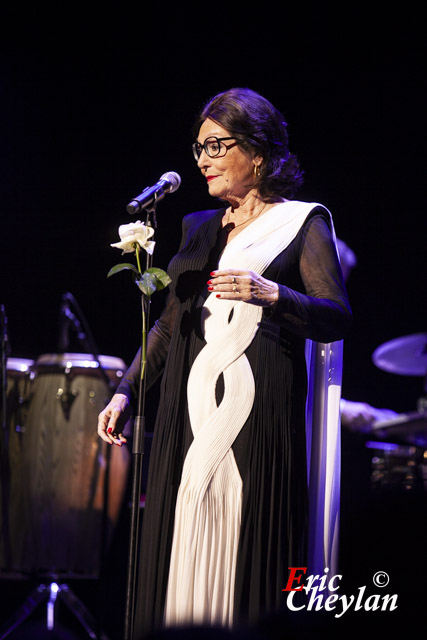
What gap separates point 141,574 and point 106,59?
3473 millimetres

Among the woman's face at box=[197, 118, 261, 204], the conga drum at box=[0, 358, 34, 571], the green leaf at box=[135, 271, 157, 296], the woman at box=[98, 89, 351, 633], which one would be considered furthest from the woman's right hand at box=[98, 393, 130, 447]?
the conga drum at box=[0, 358, 34, 571]

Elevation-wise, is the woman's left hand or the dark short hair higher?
the dark short hair

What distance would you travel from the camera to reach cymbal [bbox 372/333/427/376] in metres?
→ 4.88

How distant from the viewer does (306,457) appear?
2146 mm

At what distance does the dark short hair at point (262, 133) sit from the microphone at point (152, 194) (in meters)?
0.25

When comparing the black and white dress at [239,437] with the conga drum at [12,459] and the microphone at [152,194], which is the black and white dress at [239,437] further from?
the conga drum at [12,459]

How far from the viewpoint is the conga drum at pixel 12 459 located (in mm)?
4031

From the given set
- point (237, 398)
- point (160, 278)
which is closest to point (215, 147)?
point (160, 278)

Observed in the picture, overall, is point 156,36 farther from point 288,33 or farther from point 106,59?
point 288,33

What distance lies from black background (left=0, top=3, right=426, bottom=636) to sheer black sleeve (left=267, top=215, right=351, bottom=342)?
223 centimetres

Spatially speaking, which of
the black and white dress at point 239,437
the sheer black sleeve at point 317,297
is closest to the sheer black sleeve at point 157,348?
the black and white dress at point 239,437

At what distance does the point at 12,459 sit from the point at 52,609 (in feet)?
2.60

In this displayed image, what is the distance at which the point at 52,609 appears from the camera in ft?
12.5

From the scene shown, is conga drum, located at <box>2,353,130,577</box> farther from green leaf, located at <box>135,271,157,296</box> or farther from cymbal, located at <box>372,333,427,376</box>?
green leaf, located at <box>135,271,157,296</box>
